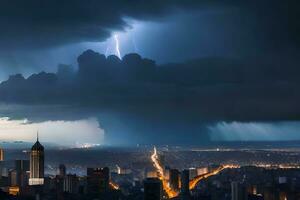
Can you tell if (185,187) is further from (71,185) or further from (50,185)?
(50,185)

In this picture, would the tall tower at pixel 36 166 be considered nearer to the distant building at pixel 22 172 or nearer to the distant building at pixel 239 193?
the distant building at pixel 22 172

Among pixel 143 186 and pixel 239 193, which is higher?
pixel 143 186

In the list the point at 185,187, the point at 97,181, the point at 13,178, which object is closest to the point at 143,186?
the point at 185,187

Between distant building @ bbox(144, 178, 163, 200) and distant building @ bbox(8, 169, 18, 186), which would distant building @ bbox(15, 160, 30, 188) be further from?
distant building @ bbox(144, 178, 163, 200)

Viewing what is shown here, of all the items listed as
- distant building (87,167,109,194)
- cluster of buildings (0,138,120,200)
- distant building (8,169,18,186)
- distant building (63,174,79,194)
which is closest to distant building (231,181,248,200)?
cluster of buildings (0,138,120,200)

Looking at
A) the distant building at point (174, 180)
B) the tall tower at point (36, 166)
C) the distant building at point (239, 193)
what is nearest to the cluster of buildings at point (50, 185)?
the tall tower at point (36, 166)

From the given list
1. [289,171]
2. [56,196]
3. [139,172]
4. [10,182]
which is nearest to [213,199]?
[56,196]
